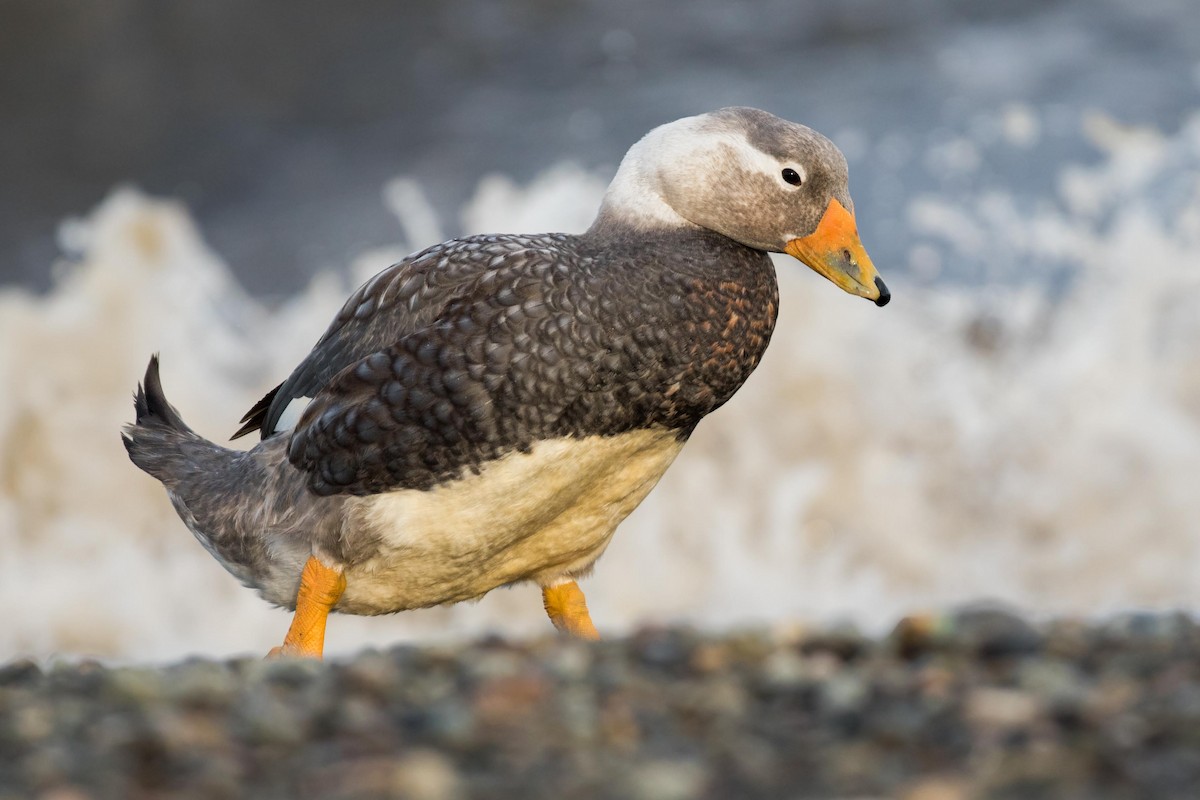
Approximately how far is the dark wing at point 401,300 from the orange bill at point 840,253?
2.82 feet

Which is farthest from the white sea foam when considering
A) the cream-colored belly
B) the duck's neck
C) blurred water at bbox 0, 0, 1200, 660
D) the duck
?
the duck's neck

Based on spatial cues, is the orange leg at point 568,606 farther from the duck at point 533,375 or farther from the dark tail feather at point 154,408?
the dark tail feather at point 154,408

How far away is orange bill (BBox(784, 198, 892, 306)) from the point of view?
507cm

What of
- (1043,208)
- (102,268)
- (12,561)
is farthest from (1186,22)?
(12,561)

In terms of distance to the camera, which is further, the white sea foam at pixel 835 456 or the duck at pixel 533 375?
the white sea foam at pixel 835 456

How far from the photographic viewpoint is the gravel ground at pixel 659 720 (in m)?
2.84

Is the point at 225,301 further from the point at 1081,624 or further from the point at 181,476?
the point at 1081,624

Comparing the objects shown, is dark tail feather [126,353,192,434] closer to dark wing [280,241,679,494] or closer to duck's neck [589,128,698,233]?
dark wing [280,241,679,494]

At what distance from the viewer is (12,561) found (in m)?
12.3

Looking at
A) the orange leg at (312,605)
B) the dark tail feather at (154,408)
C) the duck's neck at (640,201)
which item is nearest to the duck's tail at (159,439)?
the dark tail feather at (154,408)

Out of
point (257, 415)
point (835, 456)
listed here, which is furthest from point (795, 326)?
point (257, 415)

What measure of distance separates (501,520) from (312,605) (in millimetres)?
740

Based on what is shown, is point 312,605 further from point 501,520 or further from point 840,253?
point 840,253

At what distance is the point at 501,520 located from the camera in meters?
4.95
